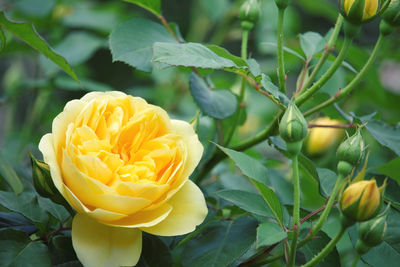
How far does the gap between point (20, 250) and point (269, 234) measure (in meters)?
0.23

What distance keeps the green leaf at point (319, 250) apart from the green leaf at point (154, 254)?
0.14 meters

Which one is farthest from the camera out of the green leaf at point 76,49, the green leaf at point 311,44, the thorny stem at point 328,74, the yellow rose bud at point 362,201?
the green leaf at point 76,49

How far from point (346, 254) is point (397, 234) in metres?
0.46

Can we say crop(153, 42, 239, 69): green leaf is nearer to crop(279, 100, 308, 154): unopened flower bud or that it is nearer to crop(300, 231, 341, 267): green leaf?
crop(279, 100, 308, 154): unopened flower bud

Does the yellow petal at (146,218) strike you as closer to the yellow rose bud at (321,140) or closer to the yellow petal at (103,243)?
the yellow petal at (103,243)

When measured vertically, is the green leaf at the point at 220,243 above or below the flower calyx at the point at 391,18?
below

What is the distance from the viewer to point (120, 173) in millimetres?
436

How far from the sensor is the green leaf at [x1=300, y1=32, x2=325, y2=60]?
2.00ft

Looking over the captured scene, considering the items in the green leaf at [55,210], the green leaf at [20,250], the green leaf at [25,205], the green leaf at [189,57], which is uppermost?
the green leaf at [189,57]

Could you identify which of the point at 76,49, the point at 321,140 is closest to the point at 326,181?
the point at 321,140

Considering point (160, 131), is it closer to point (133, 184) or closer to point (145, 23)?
point (133, 184)

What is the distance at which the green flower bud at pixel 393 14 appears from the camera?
49 centimetres

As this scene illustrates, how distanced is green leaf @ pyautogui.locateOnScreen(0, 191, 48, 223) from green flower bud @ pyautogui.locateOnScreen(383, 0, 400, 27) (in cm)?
42

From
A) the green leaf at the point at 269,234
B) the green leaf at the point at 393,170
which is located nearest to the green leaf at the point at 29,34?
the green leaf at the point at 269,234
